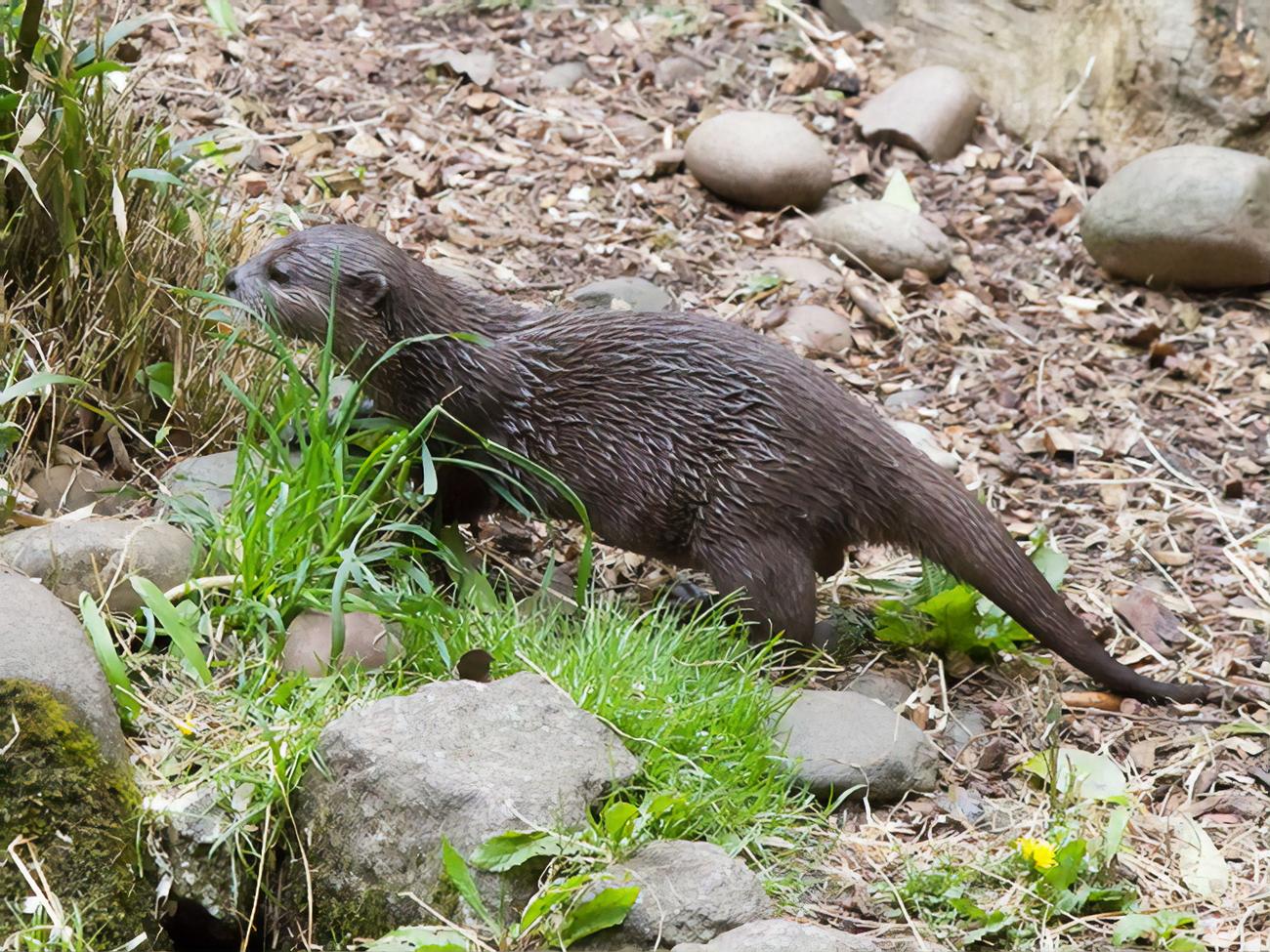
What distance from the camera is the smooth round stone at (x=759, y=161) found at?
16.7 ft

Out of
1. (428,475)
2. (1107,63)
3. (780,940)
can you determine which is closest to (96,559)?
(428,475)

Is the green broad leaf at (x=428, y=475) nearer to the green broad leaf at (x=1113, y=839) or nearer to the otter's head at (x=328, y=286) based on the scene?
the otter's head at (x=328, y=286)

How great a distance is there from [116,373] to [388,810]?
54.7 inches

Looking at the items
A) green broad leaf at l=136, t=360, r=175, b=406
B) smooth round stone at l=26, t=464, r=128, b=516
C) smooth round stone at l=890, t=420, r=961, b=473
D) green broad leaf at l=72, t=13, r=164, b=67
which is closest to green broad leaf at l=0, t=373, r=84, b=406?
smooth round stone at l=26, t=464, r=128, b=516

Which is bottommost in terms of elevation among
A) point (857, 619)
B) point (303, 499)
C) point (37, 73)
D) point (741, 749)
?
point (857, 619)

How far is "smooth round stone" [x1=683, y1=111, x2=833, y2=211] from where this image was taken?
5094 mm

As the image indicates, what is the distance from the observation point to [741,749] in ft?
9.25

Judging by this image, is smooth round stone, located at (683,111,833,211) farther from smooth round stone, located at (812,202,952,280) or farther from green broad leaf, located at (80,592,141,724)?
green broad leaf, located at (80,592,141,724)

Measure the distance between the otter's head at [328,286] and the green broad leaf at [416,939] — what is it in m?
1.38

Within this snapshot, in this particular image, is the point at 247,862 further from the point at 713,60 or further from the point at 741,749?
the point at 713,60

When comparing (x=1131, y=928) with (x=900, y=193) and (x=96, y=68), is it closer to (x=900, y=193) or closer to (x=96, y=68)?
(x=96, y=68)

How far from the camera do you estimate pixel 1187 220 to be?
15.8 feet

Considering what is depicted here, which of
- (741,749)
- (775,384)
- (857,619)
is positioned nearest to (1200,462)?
(857,619)

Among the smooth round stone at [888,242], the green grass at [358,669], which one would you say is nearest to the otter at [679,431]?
the green grass at [358,669]
